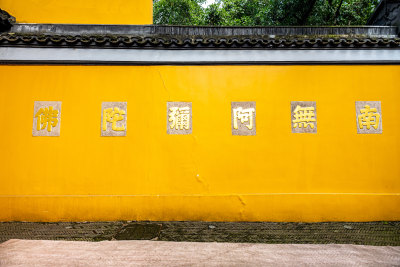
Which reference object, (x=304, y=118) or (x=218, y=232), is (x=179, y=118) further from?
(x=304, y=118)

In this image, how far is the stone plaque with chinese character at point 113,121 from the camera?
4812mm

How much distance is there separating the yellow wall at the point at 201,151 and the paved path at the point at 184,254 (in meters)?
1.14

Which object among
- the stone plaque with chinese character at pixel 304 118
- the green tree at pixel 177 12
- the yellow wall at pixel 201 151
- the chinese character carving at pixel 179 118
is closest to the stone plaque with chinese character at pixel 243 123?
the yellow wall at pixel 201 151

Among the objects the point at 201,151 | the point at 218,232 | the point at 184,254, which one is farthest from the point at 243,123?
the point at 184,254

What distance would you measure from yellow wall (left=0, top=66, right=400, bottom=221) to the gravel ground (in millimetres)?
195

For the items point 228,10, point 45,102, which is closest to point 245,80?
point 45,102

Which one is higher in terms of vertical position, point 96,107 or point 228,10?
point 228,10

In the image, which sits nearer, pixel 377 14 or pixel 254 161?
pixel 254 161

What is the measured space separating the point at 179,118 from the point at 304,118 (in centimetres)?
243

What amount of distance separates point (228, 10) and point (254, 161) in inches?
513

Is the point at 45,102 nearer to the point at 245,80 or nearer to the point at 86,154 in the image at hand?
the point at 86,154

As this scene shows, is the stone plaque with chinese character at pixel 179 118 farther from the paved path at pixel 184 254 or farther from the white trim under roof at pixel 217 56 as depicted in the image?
the paved path at pixel 184 254

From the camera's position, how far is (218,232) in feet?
13.5

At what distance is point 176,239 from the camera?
3.83 meters
